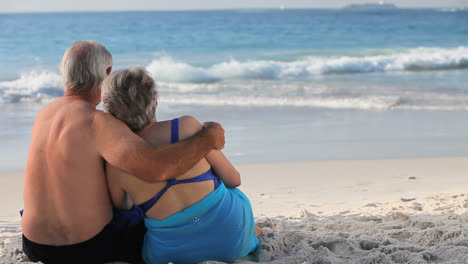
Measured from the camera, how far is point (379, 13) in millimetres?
41000

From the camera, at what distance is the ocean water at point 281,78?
264 inches

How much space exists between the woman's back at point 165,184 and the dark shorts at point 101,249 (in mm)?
208

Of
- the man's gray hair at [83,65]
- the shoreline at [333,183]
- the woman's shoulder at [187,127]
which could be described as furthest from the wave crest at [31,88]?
the woman's shoulder at [187,127]

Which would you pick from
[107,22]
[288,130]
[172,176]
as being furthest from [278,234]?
[107,22]

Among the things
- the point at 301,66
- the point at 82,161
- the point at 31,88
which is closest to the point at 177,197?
the point at 82,161

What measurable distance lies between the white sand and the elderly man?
0.52m

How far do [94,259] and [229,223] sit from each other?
701 mm

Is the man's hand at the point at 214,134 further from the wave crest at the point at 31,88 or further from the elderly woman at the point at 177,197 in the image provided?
the wave crest at the point at 31,88

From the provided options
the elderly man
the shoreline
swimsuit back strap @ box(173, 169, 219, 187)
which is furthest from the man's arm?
Answer: the shoreline

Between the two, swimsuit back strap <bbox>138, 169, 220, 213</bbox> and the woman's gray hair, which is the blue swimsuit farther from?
the woman's gray hair

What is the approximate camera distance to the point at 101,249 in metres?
2.64

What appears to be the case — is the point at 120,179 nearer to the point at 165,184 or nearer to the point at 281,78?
the point at 165,184

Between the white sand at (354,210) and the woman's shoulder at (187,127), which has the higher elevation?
the woman's shoulder at (187,127)

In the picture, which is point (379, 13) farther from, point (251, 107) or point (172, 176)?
point (172, 176)
